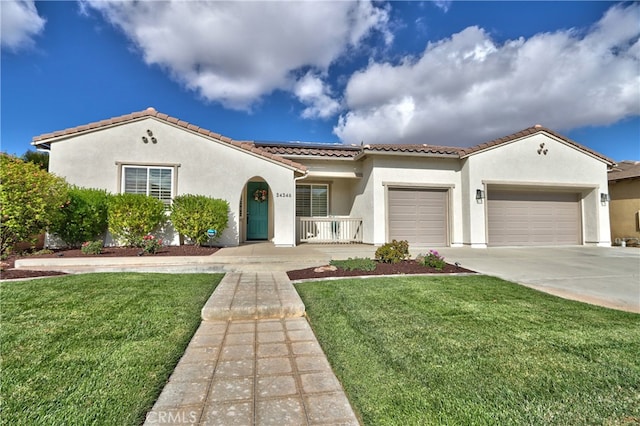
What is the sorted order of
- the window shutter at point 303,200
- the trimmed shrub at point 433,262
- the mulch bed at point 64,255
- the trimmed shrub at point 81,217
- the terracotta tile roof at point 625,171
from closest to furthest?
1. the mulch bed at point 64,255
2. the trimmed shrub at point 433,262
3. the trimmed shrub at point 81,217
4. the terracotta tile roof at point 625,171
5. the window shutter at point 303,200

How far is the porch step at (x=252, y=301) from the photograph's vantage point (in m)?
3.90

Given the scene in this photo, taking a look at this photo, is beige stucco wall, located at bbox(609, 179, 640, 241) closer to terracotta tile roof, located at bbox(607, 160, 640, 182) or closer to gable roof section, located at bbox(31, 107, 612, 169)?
terracotta tile roof, located at bbox(607, 160, 640, 182)

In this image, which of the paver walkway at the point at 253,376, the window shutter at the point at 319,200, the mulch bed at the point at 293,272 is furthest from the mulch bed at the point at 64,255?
the window shutter at the point at 319,200

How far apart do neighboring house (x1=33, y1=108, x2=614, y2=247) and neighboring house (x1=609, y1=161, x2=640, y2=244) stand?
6.14 feet

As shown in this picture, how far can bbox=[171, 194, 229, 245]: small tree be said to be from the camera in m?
8.92

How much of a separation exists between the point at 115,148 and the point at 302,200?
7.54 meters

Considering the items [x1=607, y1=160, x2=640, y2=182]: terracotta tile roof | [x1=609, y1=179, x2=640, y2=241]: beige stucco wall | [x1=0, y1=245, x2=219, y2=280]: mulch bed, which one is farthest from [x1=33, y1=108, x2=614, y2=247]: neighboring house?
[x1=0, y1=245, x2=219, y2=280]: mulch bed

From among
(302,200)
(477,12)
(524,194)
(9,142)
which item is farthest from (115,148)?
(524,194)

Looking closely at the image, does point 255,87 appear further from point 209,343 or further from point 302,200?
point 209,343

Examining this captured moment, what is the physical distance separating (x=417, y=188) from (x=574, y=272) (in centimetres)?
616

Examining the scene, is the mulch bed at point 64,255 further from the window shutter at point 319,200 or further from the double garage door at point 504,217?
the double garage door at point 504,217

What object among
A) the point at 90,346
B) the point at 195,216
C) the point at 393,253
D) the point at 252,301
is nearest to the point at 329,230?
the point at 393,253

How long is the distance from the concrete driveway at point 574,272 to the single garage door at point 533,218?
252cm

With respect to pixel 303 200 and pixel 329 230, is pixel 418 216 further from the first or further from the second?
pixel 303 200
